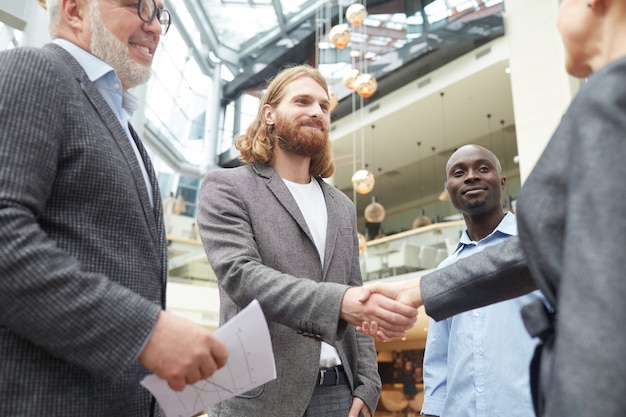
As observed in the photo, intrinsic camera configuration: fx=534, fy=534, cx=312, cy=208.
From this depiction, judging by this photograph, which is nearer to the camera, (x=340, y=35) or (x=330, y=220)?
(x=330, y=220)

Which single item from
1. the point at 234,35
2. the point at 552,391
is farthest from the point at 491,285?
the point at 234,35

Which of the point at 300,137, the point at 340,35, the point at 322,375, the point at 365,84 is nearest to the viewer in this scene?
the point at 322,375

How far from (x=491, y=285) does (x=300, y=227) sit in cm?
74

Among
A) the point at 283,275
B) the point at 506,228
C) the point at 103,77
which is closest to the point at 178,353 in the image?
the point at 283,275

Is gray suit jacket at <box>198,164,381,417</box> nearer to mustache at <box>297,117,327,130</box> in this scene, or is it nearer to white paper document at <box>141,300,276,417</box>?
mustache at <box>297,117,327,130</box>

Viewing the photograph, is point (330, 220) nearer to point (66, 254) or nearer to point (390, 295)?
point (390, 295)

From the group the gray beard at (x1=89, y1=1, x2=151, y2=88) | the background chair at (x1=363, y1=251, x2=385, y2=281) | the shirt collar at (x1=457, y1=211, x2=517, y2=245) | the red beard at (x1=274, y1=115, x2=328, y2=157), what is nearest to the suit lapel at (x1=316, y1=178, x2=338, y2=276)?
the red beard at (x1=274, y1=115, x2=328, y2=157)

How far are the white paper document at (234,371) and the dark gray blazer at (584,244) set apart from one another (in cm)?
47

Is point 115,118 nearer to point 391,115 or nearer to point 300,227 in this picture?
point 300,227

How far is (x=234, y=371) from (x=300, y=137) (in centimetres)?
106

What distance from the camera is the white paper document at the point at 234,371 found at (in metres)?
0.97

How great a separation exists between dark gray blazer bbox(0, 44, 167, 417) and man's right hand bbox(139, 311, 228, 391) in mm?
21

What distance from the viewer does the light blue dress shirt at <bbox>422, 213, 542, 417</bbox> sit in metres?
1.74

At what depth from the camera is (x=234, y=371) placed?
1.02 meters
